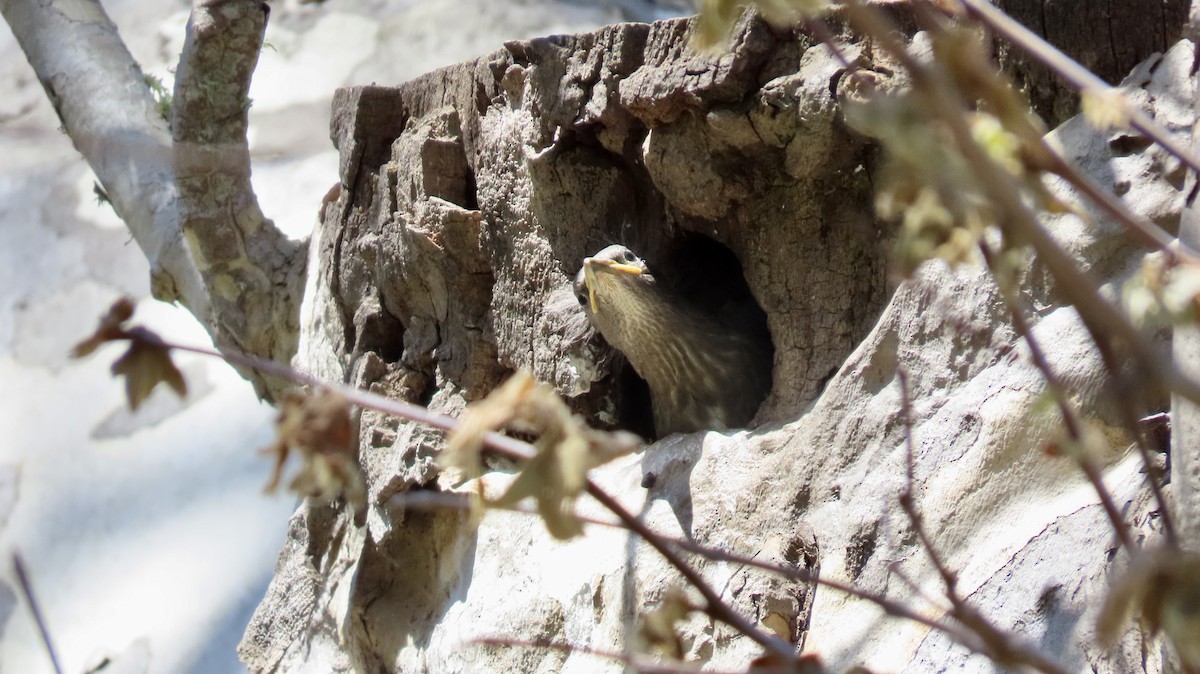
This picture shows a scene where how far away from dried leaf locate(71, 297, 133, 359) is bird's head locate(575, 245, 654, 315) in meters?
1.70

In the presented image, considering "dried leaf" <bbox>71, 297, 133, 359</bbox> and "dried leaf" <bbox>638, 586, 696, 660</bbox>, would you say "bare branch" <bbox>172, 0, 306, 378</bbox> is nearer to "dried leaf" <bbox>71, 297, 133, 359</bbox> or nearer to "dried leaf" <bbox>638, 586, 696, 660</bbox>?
"dried leaf" <bbox>71, 297, 133, 359</bbox>

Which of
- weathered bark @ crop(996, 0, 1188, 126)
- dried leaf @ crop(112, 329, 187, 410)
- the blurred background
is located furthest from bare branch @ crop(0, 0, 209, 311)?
dried leaf @ crop(112, 329, 187, 410)

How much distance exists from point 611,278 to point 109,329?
1.74 metres

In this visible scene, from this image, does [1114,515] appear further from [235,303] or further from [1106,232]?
[235,303]

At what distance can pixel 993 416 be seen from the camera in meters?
1.81

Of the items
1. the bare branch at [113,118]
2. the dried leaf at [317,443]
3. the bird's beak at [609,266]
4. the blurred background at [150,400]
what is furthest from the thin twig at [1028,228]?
the blurred background at [150,400]

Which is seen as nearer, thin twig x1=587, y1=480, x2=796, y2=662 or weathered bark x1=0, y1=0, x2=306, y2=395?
thin twig x1=587, y1=480, x2=796, y2=662

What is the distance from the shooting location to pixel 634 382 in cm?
313

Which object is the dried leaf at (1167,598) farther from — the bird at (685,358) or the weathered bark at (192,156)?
the weathered bark at (192,156)

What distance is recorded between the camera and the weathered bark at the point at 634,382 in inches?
69.1

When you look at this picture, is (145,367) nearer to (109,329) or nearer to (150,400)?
(109,329)

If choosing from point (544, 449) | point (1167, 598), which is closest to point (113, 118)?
point (544, 449)

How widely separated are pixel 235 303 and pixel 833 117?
251 cm

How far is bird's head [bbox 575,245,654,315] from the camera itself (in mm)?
2553
